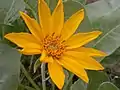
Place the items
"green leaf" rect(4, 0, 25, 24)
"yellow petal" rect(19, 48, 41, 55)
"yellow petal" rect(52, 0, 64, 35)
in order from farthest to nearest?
"green leaf" rect(4, 0, 25, 24), "yellow petal" rect(52, 0, 64, 35), "yellow petal" rect(19, 48, 41, 55)

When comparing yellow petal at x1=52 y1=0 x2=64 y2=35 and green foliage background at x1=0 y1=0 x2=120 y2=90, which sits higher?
yellow petal at x1=52 y1=0 x2=64 y2=35

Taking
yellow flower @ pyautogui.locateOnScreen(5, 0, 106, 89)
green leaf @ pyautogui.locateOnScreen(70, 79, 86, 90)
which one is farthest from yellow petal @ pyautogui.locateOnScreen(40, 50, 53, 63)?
green leaf @ pyautogui.locateOnScreen(70, 79, 86, 90)

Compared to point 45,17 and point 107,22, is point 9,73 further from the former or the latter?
point 107,22

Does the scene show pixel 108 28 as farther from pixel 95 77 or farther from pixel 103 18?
pixel 95 77

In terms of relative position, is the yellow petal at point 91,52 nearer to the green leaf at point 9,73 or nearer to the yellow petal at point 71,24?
the yellow petal at point 71,24

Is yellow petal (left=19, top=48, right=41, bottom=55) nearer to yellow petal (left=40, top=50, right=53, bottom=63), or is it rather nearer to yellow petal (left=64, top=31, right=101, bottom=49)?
yellow petal (left=40, top=50, right=53, bottom=63)

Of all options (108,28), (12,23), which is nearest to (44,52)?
(12,23)

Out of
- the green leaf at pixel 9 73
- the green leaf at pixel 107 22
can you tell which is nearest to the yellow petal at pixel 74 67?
the green leaf at pixel 9 73
